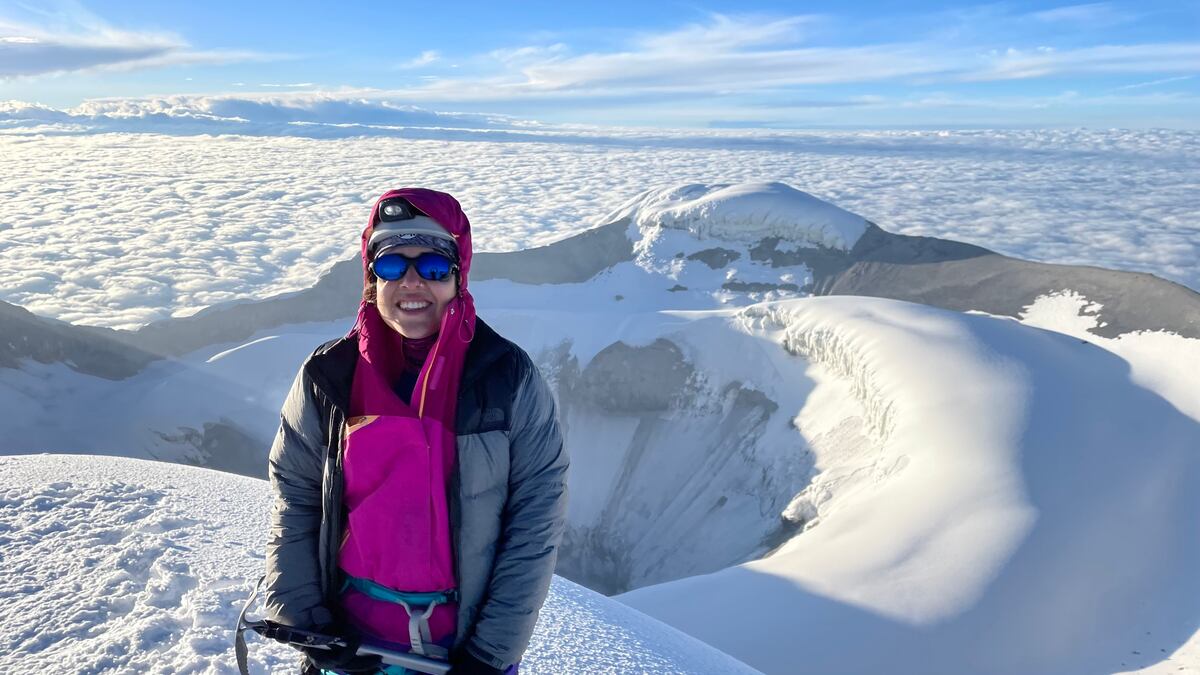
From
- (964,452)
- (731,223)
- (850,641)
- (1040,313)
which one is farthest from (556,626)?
(731,223)

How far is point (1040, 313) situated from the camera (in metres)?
32.4

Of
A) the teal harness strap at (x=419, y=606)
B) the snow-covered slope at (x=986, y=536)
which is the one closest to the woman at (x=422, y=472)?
the teal harness strap at (x=419, y=606)

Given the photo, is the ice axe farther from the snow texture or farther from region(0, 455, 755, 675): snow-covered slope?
the snow texture

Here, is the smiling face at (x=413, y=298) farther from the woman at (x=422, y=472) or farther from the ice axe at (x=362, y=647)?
the ice axe at (x=362, y=647)

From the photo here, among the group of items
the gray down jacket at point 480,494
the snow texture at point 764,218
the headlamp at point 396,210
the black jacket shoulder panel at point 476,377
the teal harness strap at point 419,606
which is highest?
the headlamp at point 396,210

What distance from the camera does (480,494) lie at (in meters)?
2.93

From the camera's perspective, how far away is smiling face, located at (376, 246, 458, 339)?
300 centimetres

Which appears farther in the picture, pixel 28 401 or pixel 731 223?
pixel 731 223

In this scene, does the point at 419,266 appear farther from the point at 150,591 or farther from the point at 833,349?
the point at 833,349

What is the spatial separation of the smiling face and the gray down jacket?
0.22 meters

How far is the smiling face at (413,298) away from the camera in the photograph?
300 centimetres

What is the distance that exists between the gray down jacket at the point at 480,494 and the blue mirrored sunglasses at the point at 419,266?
0.99 ft

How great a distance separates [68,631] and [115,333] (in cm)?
4600

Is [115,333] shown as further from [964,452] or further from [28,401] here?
[964,452]
